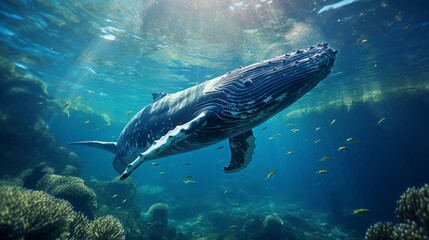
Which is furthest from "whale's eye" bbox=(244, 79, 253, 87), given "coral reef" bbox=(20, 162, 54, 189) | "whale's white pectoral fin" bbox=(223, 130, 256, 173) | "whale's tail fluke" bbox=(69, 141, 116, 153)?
"coral reef" bbox=(20, 162, 54, 189)

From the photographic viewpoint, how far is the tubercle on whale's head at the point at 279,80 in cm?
396

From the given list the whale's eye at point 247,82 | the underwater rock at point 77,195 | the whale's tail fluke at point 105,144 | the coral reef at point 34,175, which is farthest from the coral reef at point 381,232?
the coral reef at point 34,175

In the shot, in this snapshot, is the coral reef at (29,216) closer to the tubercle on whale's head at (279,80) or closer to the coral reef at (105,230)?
the coral reef at (105,230)

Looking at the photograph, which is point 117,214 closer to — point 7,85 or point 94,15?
point 94,15

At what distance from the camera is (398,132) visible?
26.4 m

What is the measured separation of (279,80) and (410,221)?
3.66m

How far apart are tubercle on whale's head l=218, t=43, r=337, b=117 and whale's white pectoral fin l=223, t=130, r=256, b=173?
8.58 feet

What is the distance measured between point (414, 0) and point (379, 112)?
644 inches

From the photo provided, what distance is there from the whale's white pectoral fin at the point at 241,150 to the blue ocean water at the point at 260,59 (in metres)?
9.07

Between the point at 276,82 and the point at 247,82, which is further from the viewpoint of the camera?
the point at 247,82

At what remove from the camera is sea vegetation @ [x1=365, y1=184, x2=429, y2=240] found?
13.3ft

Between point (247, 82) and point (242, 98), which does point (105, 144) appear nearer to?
point (242, 98)

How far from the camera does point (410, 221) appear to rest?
4.45 meters

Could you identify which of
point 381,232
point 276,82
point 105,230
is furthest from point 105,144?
point 381,232
